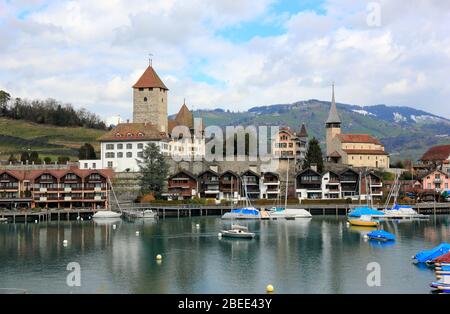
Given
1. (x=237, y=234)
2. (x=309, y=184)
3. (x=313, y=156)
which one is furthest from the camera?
(x=313, y=156)

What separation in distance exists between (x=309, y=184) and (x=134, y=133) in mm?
30176

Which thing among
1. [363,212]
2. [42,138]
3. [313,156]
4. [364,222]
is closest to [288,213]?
[363,212]

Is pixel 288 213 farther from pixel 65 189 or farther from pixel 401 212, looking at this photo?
pixel 65 189

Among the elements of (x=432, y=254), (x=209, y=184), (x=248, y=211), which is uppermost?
(x=209, y=184)

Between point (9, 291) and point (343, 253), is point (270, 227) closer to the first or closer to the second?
point (343, 253)

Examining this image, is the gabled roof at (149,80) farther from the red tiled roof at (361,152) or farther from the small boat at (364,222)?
the small boat at (364,222)

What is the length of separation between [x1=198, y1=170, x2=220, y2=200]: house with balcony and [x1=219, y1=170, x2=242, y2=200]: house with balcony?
638 millimetres

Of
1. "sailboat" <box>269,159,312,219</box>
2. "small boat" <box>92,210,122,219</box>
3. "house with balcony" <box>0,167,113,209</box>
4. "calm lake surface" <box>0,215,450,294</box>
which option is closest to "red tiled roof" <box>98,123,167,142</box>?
"house with balcony" <box>0,167,113,209</box>

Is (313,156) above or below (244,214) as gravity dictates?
above

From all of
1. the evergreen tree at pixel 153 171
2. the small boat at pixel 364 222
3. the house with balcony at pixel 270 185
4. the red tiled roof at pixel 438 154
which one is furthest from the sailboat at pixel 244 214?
the red tiled roof at pixel 438 154

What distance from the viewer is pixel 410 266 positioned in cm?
4181

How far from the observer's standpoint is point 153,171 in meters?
89.9

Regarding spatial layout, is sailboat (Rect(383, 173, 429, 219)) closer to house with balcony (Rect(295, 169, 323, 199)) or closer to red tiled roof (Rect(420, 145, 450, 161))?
house with balcony (Rect(295, 169, 323, 199))
